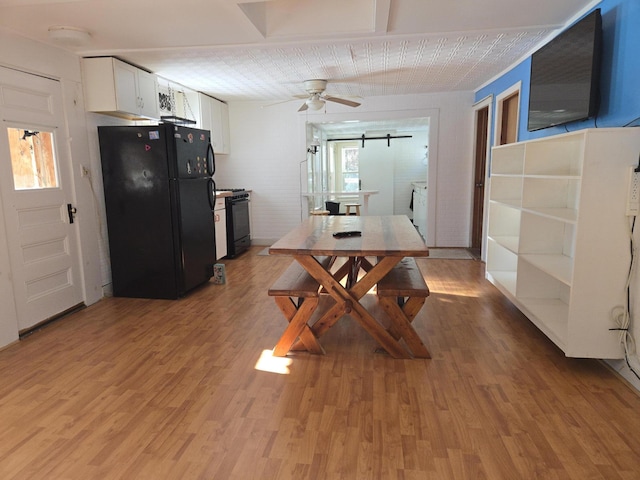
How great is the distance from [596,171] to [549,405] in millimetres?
1257

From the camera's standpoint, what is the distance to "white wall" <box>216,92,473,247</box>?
5934 mm

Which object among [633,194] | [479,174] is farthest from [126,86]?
[479,174]

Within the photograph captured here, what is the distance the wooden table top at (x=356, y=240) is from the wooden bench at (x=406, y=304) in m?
0.27

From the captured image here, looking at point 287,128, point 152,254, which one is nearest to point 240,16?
point 152,254

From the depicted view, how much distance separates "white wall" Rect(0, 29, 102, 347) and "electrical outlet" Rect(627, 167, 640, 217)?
3.96 m

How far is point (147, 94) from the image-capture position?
4188 mm

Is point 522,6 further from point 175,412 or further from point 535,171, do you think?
point 175,412

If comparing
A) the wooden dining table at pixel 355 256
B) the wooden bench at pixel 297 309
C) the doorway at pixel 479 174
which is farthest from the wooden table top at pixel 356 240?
the doorway at pixel 479 174

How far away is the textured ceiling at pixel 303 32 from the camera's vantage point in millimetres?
2697

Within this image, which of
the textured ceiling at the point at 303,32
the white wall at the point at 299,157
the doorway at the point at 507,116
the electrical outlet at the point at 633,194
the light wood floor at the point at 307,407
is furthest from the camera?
the white wall at the point at 299,157

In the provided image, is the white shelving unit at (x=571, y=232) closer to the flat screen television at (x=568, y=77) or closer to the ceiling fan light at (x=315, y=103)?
the flat screen television at (x=568, y=77)

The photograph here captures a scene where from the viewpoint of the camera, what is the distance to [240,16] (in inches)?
111

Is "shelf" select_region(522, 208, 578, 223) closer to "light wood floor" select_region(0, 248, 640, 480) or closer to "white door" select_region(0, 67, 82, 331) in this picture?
"light wood floor" select_region(0, 248, 640, 480)

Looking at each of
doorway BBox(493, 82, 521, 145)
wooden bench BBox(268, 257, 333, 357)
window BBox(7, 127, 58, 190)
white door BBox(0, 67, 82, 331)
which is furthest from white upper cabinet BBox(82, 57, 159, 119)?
doorway BBox(493, 82, 521, 145)
